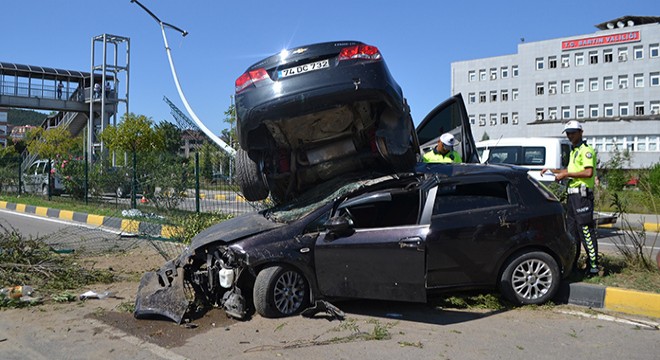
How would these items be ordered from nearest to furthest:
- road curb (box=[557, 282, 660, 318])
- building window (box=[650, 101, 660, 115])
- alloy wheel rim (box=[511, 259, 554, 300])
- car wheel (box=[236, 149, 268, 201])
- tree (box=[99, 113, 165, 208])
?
road curb (box=[557, 282, 660, 318])
alloy wheel rim (box=[511, 259, 554, 300])
car wheel (box=[236, 149, 268, 201])
tree (box=[99, 113, 165, 208])
building window (box=[650, 101, 660, 115])

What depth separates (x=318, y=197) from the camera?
5.85 meters

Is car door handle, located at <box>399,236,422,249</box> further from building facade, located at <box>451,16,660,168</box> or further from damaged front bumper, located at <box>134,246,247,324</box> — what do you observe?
building facade, located at <box>451,16,660,168</box>

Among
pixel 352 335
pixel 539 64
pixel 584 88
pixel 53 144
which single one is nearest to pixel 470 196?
pixel 352 335

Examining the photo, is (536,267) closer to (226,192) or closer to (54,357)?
(54,357)

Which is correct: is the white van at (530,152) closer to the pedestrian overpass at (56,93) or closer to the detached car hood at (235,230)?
the detached car hood at (235,230)

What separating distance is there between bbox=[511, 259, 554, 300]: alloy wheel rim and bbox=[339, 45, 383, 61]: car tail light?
8.05 ft

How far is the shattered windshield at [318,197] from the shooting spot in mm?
5566

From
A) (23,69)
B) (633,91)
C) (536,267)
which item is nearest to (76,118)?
(23,69)

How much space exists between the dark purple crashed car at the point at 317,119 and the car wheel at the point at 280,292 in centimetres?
151

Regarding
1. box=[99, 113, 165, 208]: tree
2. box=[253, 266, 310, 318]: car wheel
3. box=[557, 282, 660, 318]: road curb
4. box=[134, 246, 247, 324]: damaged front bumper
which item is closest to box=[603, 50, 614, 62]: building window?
box=[99, 113, 165, 208]: tree

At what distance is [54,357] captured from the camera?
4.31 metres

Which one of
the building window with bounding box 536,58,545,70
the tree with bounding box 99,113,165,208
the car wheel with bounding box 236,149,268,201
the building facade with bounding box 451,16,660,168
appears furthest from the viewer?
the building window with bounding box 536,58,545,70

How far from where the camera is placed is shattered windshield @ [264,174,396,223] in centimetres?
557

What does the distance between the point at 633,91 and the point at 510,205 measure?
191ft
